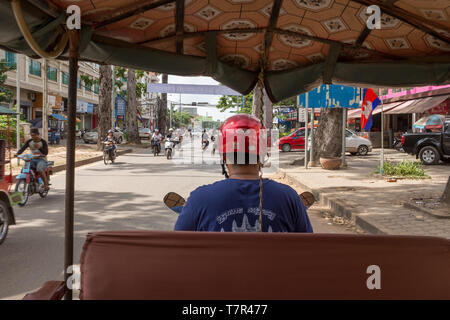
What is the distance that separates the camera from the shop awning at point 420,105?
21.8m

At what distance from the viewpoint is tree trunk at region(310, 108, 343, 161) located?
53.0 feet

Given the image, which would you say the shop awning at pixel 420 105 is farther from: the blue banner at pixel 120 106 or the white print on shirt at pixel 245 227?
the blue banner at pixel 120 106

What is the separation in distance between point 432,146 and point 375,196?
9.66 m

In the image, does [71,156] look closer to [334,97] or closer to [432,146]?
[334,97]

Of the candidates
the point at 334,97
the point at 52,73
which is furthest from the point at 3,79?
A: the point at 334,97

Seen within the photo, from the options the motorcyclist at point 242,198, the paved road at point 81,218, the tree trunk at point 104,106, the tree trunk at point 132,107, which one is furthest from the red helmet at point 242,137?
A: the tree trunk at point 132,107

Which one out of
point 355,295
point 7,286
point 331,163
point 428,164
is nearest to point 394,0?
point 355,295

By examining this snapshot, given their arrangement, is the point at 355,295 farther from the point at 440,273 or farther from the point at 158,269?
the point at 158,269

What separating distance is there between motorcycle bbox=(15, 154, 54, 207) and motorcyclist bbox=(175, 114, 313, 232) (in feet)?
23.2

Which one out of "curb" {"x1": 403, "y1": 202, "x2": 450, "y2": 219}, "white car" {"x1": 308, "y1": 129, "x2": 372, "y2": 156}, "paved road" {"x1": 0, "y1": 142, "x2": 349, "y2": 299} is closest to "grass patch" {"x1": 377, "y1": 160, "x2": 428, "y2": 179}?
"curb" {"x1": 403, "y1": 202, "x2": 450, "y2": 219}

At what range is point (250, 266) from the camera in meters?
1.70

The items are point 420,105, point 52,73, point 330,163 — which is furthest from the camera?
point 52,73

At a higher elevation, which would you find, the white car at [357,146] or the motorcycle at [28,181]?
the white car at [357,146]

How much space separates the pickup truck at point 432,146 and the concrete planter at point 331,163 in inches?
184
